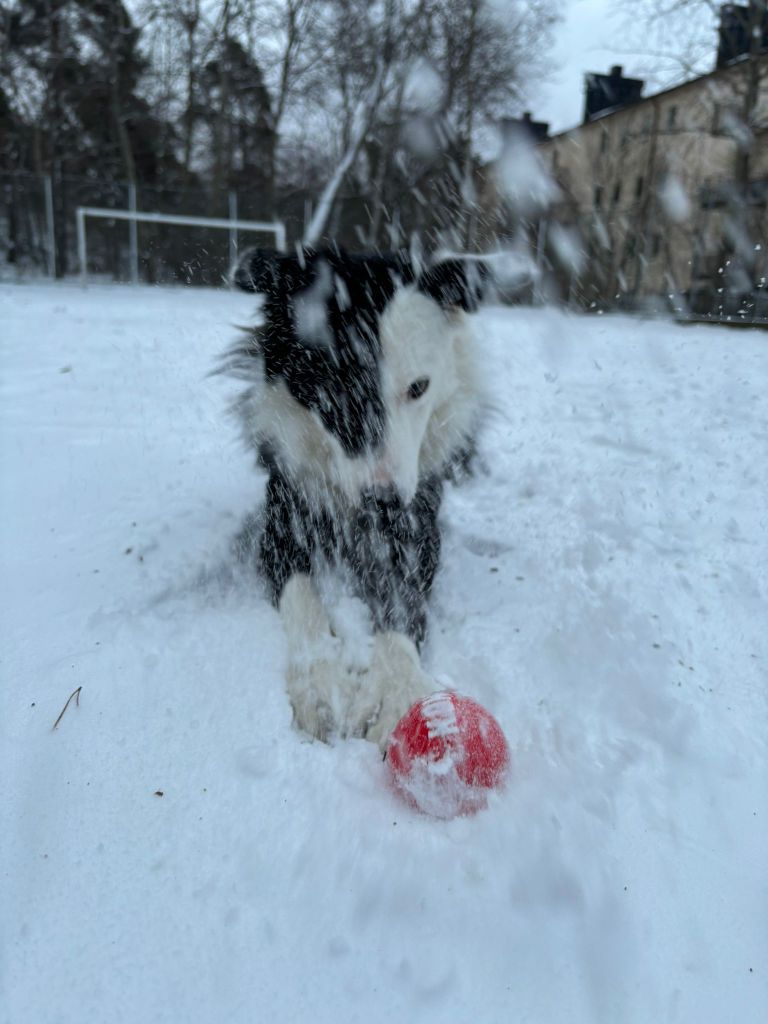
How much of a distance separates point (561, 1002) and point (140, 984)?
79 centimetres

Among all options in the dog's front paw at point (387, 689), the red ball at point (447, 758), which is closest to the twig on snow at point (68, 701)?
the dog's front paw at point (387, 689)

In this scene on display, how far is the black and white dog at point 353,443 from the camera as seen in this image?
2.31m

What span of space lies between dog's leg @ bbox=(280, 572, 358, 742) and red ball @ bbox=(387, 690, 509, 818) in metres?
0.29

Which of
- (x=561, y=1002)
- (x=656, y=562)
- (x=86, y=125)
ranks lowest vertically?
(x=561, y=1002)

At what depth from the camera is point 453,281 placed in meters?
2.76

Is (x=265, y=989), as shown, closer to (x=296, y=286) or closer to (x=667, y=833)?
(x=667, y=833)

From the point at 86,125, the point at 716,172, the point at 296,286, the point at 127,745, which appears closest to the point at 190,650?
the point at 127,745

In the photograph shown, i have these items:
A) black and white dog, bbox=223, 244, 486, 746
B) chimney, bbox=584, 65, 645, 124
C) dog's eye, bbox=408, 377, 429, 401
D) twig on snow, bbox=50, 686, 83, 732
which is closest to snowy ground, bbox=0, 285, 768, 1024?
twig on snow, bbox=50, 686, 83, 732

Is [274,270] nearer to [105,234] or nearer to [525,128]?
[105,234]

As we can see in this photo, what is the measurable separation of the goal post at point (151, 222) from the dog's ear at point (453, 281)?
14.0m

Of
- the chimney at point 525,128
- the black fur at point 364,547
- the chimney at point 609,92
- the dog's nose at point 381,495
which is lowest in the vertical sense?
the black fur at point 364,547

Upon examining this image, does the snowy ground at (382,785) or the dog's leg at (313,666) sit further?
the dog's leg at (313,666)

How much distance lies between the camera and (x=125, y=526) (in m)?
3.28

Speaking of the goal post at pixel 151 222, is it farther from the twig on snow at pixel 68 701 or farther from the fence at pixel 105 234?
the twig on snow at pixel 68 701
